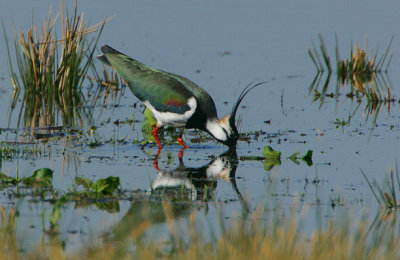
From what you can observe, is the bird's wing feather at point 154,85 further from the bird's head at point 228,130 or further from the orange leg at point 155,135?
the bird's head at point 228,130

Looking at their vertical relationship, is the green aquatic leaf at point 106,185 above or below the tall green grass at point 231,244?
above

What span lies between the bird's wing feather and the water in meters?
0.58

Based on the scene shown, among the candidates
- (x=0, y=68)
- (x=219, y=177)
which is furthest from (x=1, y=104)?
(x=219, y=177)

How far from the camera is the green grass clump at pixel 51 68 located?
12.0 meters

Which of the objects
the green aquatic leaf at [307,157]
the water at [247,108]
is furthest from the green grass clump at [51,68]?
the green aquatic leaf at [307,157]

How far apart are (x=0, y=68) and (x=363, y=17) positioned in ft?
31.5

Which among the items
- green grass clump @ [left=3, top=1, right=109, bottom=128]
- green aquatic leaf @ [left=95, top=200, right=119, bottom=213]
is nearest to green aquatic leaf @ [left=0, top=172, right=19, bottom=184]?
green aquatic leaf @ [left=95, top=200, right=119, bottom=213]

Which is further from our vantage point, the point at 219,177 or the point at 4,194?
the point at 219,177

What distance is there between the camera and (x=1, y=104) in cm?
1232

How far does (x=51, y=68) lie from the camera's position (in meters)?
12.2

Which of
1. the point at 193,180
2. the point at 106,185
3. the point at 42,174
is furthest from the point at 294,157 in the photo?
the point at 42,174

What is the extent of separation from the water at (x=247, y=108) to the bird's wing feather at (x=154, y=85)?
0.58m

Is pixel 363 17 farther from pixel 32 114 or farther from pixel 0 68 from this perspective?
pixel 32 114

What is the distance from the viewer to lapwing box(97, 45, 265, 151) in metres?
9.53
